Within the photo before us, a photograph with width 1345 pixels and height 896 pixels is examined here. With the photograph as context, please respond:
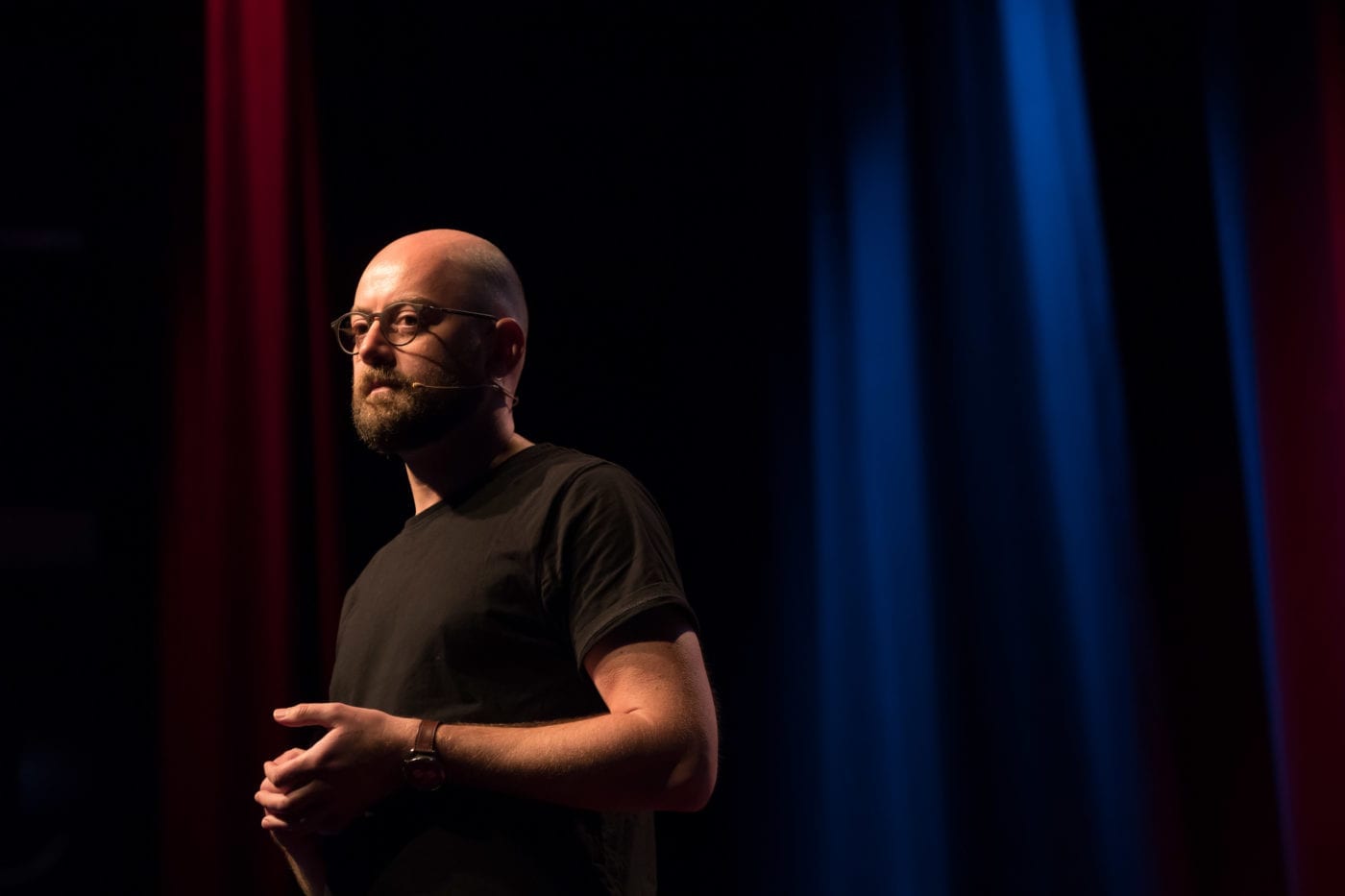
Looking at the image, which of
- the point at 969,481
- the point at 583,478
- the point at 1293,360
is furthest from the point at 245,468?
the point at 1293,360

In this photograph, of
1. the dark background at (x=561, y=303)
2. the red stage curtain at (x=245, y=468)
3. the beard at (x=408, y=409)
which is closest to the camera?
the beard at (x=408, y=409)

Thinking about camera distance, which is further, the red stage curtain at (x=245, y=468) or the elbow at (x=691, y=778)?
the red stage curtain at (x=245, y=468)

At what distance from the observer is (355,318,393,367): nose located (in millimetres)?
1377

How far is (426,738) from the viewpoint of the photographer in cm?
107

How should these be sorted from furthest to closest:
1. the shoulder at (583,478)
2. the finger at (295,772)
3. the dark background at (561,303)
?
the dark background at (561,303), the shoulder at (583,478), the finger at (295,772)

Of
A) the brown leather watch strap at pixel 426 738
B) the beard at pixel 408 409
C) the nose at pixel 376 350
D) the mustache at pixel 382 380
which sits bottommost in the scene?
the brown leather watch strap at pixel 426 738

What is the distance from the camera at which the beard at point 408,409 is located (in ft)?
4.45

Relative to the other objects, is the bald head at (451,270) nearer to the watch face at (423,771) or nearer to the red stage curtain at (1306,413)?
the watch face at (423,771)

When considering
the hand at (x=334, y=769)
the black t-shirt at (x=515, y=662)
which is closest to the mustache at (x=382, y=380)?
the black t-shirt at (x=515, y=662)

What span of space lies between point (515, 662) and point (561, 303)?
152 cm

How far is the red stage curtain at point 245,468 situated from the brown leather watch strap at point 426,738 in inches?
48.9

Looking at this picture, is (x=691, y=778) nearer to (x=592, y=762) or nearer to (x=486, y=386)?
(x=592, y=762)

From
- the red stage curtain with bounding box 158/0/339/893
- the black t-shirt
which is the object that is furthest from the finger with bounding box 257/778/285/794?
the red stage curtain with bounding box 158/0/339/893

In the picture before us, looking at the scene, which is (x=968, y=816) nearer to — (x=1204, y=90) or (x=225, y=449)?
(x=1204, y=90)
